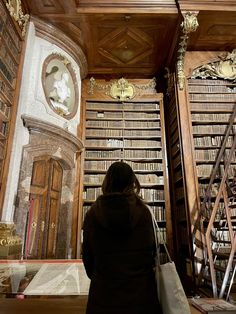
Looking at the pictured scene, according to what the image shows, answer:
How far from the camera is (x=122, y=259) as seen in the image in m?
0.94

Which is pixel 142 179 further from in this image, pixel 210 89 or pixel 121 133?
pixel 210 89

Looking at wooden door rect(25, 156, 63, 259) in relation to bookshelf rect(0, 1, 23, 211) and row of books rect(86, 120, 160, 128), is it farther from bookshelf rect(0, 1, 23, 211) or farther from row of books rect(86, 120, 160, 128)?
row of books rect(86, 120, 160, 128)

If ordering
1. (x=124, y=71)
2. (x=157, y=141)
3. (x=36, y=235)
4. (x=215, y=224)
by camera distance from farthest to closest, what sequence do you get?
1. (x=124, y=71)
2. (x=157, y=141)
3. (x=215, y=224)
4. (x=36, y=235)

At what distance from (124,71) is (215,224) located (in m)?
3.42

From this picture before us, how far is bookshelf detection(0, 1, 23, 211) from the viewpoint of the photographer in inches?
114

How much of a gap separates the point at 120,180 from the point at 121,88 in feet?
13.6

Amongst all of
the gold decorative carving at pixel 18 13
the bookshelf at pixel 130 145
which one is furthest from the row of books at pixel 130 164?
the gold decorative carving at pixel 18 13

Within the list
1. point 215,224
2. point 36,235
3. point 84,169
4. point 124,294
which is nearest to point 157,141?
point 84,169

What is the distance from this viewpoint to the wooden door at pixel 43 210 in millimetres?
3328

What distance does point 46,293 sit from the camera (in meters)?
1.27

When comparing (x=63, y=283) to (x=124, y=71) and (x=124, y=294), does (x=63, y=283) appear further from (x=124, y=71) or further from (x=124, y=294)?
(x=124, y=71)

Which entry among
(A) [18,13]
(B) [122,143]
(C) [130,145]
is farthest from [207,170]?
(A) [18,13]

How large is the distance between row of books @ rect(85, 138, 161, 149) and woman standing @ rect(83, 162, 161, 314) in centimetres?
356

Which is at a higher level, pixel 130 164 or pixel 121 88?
pixel 121 88
